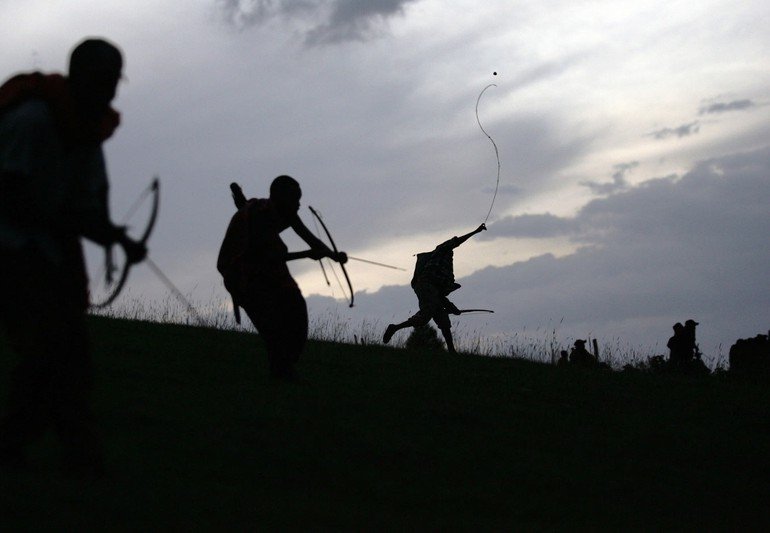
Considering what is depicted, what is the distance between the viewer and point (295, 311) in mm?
12281

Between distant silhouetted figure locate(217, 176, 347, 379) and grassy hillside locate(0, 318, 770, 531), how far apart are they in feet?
1.53

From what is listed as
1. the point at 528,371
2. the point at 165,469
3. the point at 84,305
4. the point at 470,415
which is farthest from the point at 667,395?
the point at 84,305

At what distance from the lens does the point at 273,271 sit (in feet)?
40.5

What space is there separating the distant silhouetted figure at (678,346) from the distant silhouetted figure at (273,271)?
12.1 metres

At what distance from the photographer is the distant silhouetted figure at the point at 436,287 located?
22172 millimetres

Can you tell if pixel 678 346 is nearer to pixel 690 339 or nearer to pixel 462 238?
pixel 690 339

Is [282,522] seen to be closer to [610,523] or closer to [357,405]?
[610,523]

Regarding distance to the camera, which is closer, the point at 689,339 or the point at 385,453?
the point at 385,453

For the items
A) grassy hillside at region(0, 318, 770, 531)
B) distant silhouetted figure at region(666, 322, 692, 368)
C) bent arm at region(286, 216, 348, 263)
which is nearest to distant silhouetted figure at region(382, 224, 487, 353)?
distant silhouetted figure at region(666, 322, 692, 368)

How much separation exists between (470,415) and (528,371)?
5865 mm

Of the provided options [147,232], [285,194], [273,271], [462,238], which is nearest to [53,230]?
[147,232]

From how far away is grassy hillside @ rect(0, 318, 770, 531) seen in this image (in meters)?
6.37

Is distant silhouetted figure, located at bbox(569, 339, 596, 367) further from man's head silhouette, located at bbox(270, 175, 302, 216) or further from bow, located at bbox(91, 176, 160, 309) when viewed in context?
bow, located at bbox(91, 176, 160, 309)

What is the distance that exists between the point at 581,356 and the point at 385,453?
13955 millimetres
